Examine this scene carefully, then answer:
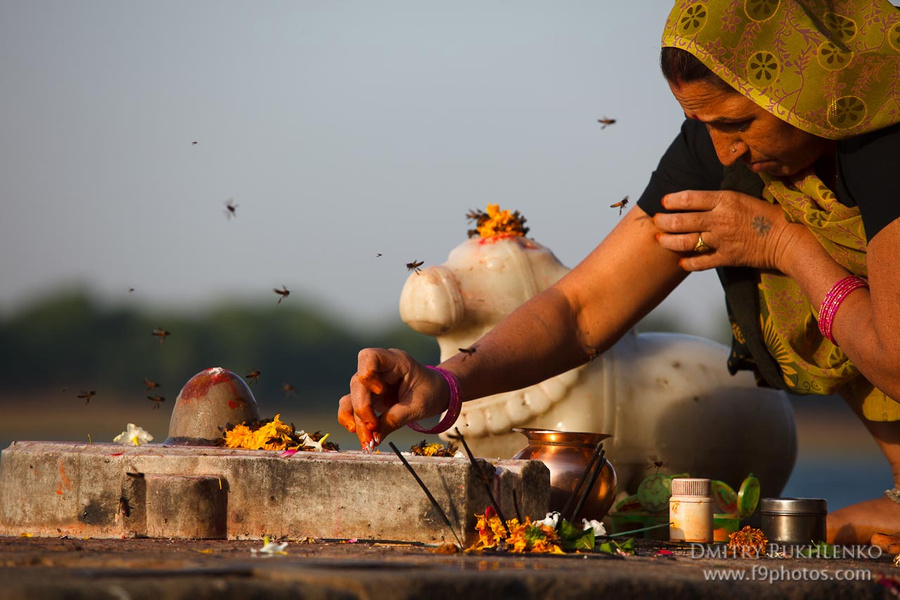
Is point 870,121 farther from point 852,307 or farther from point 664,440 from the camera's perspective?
point 664,440

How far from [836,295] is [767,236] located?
1.47 ft

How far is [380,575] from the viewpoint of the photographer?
5.71 ft

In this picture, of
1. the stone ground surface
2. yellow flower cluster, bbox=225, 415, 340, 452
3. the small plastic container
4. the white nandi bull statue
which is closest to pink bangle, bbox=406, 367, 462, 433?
yellow flower cluster, bbox=225, 415, 340, 452

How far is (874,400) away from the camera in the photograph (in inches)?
160

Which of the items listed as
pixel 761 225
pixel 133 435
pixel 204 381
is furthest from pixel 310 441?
pixel 761 225

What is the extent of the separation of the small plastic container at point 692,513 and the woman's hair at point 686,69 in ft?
4.54

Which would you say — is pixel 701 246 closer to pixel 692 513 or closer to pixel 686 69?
pixel 686 69

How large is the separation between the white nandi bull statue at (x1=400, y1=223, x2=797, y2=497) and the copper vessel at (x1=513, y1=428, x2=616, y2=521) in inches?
58.5

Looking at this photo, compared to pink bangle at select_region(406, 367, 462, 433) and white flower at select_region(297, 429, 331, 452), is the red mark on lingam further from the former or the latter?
pink bangle at select_region(406, 367, 462, 433)

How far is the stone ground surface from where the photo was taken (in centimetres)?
157

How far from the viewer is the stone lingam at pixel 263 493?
279cm

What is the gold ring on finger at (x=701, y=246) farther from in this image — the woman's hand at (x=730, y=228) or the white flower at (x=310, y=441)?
the white flower at (x=310, y=441)

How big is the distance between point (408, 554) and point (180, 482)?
80 centimetres

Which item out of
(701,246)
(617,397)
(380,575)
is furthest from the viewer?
(617,397)
